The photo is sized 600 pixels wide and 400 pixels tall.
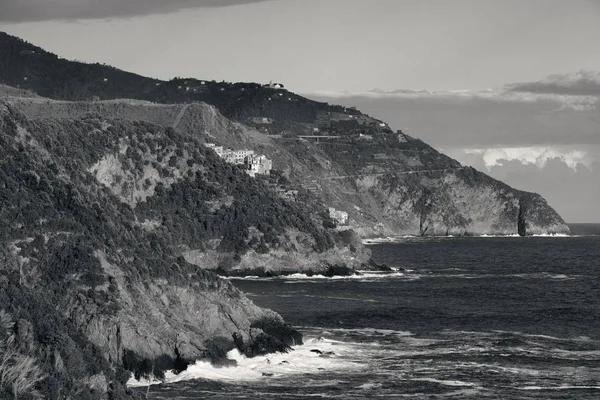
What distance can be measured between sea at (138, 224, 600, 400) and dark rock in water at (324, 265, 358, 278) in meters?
4.15

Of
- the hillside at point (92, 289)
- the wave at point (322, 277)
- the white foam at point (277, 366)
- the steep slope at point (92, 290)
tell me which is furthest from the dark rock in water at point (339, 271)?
the white foam at point (277, 366)

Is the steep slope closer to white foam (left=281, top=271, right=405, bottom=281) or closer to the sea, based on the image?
the sea

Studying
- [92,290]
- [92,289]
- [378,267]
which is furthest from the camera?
[378,267]

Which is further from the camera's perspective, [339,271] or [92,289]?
[339,271]

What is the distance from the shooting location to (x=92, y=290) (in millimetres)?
81875

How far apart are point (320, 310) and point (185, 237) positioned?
43.5 meters

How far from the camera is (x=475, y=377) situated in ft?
271

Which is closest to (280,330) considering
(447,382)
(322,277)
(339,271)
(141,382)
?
(447,382)

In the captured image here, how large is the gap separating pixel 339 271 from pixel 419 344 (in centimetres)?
6551

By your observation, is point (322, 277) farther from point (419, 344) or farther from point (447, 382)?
point (447, 382)

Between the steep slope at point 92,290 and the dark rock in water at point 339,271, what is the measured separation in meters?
53.8

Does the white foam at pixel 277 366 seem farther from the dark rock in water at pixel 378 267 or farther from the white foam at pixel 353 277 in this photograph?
the dark rock in water at pixel 378 267

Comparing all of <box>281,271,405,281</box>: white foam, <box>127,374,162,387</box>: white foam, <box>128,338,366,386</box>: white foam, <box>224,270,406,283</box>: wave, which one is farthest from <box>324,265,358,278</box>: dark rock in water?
<box>127,374,162,387</box>: white foam

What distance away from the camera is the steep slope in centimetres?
6769
